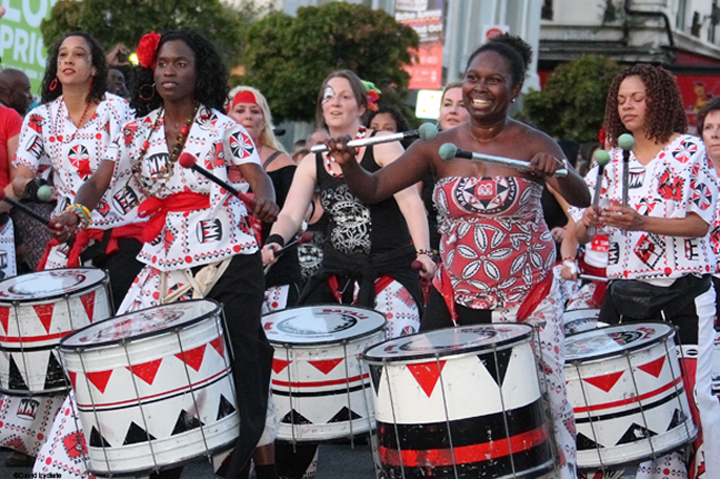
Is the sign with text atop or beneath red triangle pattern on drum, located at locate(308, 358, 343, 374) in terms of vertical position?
atop

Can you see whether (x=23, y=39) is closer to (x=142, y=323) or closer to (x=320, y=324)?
(x=320, y=324)

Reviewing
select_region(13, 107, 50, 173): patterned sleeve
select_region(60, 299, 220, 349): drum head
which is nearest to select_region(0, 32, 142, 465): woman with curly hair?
select_region(13, 107, 50, 173): patterned sleeve

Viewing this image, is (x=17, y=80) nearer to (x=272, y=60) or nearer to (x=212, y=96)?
(x=212, y=96)

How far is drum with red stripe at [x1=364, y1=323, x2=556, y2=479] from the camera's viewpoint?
146 inches

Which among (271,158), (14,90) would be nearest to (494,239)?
(271,158)

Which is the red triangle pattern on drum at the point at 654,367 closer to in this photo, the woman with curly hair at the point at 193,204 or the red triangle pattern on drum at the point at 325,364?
the red triangle pattern on drum at the point at 325,364

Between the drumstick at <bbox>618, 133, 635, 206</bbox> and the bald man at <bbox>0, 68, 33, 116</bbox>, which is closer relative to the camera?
the drumstick at <bbox>618, 133, 635, 206</bbox>

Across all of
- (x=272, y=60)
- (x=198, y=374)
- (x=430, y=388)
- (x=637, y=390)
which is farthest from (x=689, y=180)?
(x=272, y=60)

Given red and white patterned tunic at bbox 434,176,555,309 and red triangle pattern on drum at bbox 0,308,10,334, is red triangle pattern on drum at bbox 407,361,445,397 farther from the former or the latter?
red triangle pattern on drum at bbox 0,308,10,334

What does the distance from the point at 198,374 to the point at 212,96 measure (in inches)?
51.5

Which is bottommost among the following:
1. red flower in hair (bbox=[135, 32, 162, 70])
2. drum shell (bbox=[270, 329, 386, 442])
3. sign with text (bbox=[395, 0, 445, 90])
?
drum shell (bbox=[270, 329, 386, 442])

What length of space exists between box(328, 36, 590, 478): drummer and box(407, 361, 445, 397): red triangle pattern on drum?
66cm

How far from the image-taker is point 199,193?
4562 millimetres

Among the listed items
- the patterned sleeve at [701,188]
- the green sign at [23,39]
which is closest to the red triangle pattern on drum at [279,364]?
the patterned sleeve at [701,188]
